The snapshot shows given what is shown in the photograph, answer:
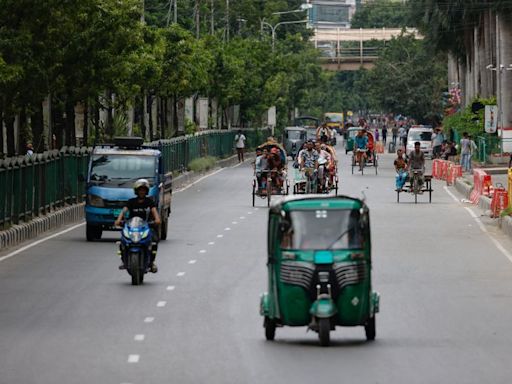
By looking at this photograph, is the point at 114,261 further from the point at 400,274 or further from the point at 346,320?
the point at 346,320

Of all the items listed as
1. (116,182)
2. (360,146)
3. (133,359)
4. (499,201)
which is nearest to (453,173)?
(360,146)

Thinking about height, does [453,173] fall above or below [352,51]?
below

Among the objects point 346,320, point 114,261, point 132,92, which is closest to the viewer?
point 346,320

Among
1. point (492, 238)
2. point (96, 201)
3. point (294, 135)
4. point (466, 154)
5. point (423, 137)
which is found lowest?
point (492, 238)

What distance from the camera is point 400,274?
2656 centimetres

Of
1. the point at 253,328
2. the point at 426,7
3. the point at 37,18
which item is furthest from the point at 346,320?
the point at 426,7

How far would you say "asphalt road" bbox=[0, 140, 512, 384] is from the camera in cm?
1582

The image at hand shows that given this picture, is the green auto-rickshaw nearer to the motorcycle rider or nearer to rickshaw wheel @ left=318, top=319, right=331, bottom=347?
rickshaw wheel @ left=318, top=319, right=331, bottom=347

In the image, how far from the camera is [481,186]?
4706cm

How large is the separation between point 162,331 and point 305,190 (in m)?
28.0

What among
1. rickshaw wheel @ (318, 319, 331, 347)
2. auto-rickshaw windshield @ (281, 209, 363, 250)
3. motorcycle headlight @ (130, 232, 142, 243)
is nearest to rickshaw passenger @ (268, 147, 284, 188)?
motorcycle headlight @ (130, 232, 142, 243)

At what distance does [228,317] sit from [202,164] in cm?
5055

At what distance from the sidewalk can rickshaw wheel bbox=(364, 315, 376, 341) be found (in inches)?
676

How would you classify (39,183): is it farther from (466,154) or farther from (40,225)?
(466,154)
